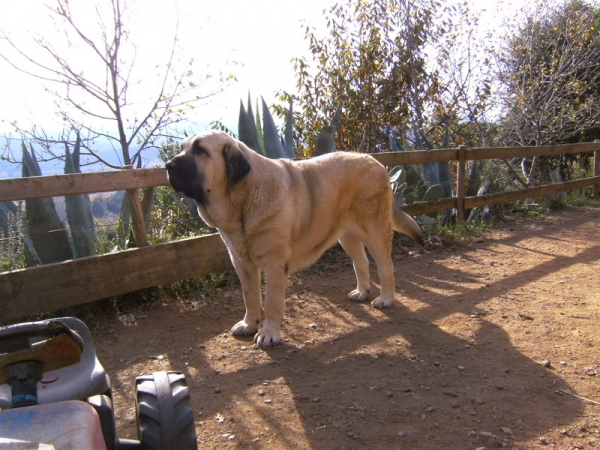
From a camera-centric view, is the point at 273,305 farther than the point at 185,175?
Yes

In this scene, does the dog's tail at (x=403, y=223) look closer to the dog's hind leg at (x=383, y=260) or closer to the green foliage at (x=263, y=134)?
the dog's hind leg at (x=383, y=260)

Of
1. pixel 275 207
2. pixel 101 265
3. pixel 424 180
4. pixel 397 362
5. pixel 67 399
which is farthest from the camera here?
pixel 424 180

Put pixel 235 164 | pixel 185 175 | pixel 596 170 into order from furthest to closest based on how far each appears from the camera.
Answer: pixel 596 170, pixel 235 164, pixel 185 175

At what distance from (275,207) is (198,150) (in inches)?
29.5

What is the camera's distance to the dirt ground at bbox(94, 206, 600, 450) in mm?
2865

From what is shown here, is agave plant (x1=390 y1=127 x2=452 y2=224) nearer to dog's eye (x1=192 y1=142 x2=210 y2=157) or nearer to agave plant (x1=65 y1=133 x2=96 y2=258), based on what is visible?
agave plant (x1=65 y1=133 x2=96 y2=258)

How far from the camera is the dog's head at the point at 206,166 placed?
3.65m

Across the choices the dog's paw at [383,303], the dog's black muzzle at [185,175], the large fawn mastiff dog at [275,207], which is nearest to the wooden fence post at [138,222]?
the large fawn mastiff dog at [275,207]

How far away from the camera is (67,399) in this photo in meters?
1.62

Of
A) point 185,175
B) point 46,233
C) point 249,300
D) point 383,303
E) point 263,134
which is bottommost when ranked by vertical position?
point 383,303

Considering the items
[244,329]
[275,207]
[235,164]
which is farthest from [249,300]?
[235,164]

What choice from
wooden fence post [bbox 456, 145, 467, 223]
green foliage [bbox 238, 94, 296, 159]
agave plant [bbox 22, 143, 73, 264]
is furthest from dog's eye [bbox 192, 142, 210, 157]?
wooden fence post [bbox 456, 145, 467, 223]

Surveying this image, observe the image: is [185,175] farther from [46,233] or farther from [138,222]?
[46,233]

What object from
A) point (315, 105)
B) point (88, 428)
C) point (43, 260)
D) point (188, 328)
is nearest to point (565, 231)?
point (315, 105)
